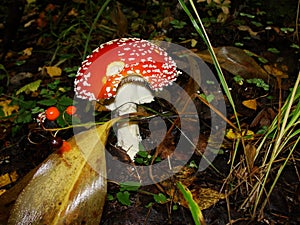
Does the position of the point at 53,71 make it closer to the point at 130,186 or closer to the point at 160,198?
the point at 130,186

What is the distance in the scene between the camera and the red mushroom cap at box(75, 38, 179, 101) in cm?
134

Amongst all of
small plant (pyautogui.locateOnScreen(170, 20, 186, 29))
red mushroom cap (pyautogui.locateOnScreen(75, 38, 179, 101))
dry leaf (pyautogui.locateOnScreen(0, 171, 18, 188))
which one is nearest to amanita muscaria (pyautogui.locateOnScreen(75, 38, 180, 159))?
red mushroom cap (pyautogui.locateOnScreen(75, 38, 179, 101))

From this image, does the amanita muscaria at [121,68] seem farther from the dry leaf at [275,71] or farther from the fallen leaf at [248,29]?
the fallen leaf at [248,29]

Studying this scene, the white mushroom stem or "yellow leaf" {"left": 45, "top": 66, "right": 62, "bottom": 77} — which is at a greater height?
the white mushroom stem

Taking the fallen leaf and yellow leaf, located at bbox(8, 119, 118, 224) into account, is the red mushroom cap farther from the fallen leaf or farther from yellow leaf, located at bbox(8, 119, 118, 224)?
the fallen leaf

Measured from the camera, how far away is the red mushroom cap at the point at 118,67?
1.34 metres

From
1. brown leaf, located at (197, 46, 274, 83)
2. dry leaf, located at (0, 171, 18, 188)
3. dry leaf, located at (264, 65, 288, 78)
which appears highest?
brown leaf, located at (197, 46, 274, 83)

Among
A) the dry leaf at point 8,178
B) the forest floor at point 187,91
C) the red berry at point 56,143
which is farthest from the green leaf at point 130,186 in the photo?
the dry leaf at point 8,178

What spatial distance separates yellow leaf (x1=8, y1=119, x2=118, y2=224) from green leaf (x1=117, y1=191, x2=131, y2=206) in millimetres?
158

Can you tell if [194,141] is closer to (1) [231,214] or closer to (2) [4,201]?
(1) [231,214]

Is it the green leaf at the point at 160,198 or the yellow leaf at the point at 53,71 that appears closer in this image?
the green leaf at the point at 160,198

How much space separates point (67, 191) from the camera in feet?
3.89

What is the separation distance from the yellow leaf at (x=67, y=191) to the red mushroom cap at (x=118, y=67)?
0.24m

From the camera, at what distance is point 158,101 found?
1.84 meters
